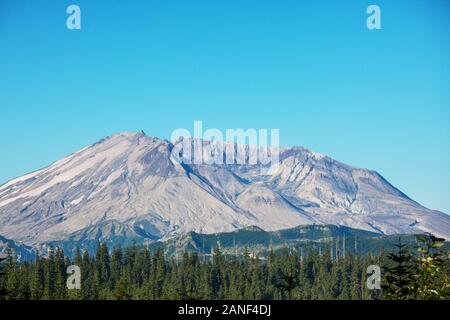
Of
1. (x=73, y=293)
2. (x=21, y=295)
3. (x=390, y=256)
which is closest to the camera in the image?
(x=390, y=256)

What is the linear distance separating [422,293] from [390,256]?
5.28 metres

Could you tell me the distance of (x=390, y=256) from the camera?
42.5 m
